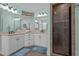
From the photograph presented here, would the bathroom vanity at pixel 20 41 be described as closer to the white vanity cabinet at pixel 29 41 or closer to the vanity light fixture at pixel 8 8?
the white vanity cabinet at pixel 29 41

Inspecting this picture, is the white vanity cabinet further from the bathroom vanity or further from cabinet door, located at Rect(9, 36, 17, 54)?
cabinet door, located at Rect(9, 36, 17, 54)

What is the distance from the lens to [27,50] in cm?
132

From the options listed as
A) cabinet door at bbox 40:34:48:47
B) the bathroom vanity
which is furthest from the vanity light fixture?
cabinet door at bbox 40:34:48:47

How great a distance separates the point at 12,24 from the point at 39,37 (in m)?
0.33

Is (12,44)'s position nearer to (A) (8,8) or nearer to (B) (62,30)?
(A) (8,8)

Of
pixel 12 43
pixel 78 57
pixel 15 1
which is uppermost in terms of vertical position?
pixel 15 1

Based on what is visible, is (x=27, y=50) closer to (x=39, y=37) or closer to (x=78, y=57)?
(x=39, y=37)

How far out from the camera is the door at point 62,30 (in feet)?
4.34

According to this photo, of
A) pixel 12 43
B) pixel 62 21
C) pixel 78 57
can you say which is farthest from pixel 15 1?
pixel 78 57

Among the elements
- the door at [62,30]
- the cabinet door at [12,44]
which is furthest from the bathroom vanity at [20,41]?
the door at [62,30]

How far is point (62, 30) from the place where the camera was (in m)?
1.33

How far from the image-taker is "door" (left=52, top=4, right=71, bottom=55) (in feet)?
4.34

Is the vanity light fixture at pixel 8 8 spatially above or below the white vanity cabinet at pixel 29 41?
above

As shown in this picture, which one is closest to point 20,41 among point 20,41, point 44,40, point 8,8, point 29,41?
point 20,41
